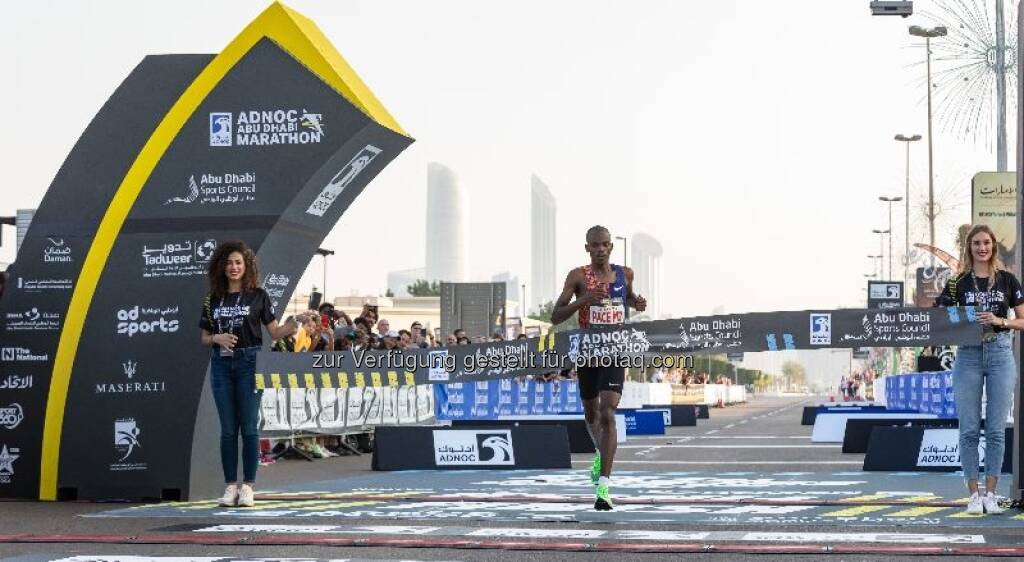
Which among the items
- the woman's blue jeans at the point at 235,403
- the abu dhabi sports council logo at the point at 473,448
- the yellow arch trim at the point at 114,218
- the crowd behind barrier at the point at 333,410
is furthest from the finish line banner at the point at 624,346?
the crowd behind barrier at the point at 333,410

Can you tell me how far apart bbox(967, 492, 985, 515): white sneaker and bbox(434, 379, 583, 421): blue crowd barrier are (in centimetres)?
1695

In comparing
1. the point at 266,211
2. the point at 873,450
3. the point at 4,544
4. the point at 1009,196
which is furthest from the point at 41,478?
the point at 1009,196

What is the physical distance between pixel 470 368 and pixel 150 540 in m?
5.35

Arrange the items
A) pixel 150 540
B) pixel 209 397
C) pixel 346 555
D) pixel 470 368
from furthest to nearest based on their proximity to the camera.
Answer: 1. pixel 470 368
2. pixel 209 397
3. pixel 150 540
4. pixel 346 555

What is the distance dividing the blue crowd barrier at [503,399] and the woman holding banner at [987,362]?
16.7 meters

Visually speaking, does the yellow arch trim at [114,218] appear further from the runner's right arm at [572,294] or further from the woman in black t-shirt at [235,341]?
the runner's right arm at [572,294]

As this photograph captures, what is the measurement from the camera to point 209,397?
12.3m

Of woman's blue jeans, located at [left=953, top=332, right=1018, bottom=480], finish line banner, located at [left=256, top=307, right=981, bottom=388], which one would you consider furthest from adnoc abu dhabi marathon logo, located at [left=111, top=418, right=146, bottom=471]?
woman's blue jeans, located at [left=953, top=332, right=1018, bottom=480]

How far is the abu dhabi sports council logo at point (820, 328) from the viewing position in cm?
1255

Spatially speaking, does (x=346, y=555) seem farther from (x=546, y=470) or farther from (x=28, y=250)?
(x=546, y=470)

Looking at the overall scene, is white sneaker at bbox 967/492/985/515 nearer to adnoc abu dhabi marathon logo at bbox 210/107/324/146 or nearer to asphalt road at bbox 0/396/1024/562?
asphalt road at bbox 0/396/1024/562

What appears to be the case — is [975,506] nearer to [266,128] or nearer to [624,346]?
[624,346]

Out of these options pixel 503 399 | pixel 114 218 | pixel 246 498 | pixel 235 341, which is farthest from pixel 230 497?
pixel 503 399

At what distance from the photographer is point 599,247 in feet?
36.8
